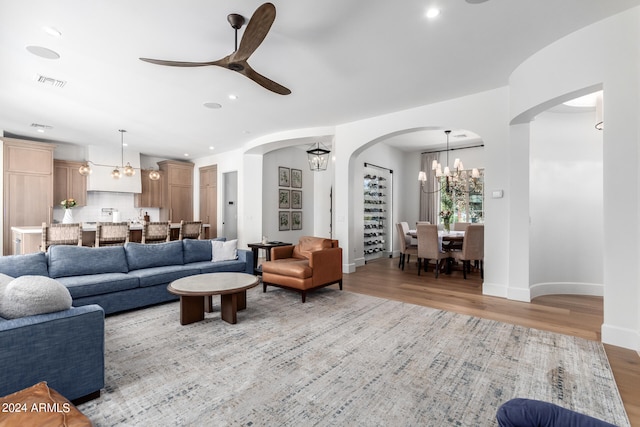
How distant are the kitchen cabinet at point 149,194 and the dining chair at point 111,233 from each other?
12.7ft

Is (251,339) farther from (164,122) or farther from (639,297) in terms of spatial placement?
Answer: (164,122)

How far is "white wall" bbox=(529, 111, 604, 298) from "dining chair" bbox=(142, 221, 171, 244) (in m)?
6.06

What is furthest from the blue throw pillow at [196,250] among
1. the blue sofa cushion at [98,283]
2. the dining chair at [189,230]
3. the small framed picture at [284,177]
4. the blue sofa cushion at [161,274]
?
the small framed picture at [284,177]

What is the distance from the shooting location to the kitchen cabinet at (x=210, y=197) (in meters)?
9.08

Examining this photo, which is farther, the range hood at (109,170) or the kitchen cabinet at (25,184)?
the range hood at (109,170)

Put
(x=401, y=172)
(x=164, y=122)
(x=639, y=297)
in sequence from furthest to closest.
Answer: (x=401, y=172)
(x=164, y=122)
(x=639, y=297)

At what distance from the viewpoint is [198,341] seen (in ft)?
9.31

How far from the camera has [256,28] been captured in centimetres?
222

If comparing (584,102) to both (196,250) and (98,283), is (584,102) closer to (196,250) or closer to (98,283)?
(196,250)

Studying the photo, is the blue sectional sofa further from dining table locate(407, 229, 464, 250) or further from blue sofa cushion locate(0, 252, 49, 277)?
dining table locate(407, 229, 464, 250)

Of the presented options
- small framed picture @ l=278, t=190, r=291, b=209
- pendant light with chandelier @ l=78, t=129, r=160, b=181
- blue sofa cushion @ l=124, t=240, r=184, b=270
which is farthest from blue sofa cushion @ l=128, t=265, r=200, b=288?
small framed picture @ l=278, t=190, r=291, b=209

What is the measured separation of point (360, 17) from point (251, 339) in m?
3.04

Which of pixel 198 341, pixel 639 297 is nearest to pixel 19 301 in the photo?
pixel 198 341

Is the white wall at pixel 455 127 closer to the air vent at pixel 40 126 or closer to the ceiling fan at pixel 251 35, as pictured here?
the ceiling fan at pixel 251 35
